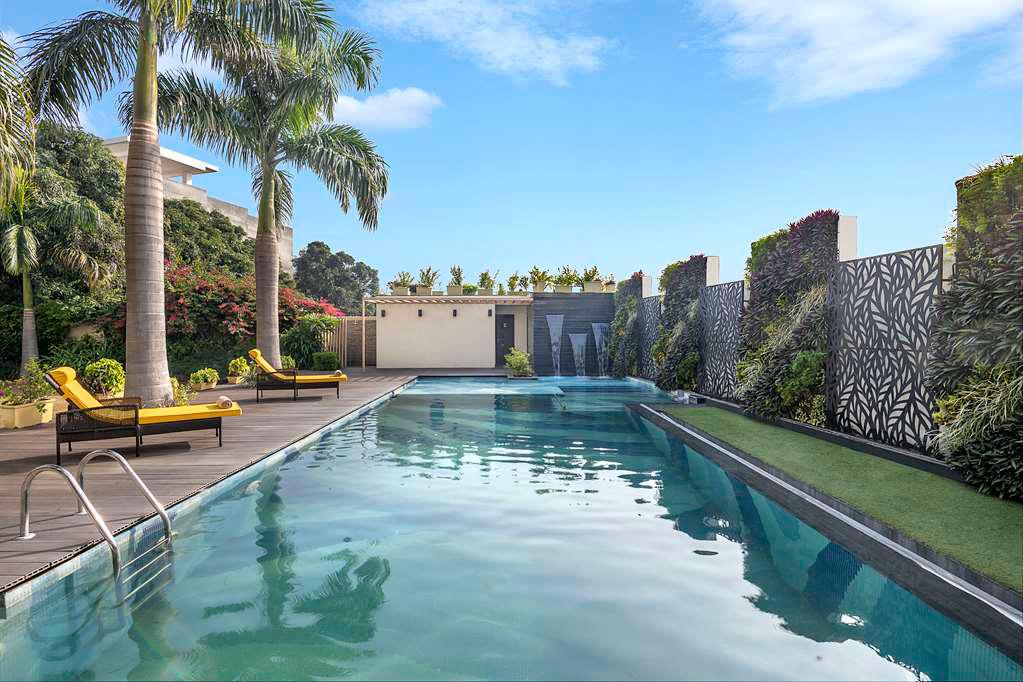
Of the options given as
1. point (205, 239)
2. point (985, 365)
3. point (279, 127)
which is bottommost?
point (985, 365)

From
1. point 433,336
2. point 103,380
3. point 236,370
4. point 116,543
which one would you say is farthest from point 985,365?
point 433,336

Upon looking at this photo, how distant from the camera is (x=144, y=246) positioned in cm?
972

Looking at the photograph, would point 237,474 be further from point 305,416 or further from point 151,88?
point 151,88

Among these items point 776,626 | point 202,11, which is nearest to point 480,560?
point 776,626

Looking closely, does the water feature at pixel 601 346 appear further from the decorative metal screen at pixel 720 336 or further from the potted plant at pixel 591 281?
the decorative metal screen at pixel 720 336

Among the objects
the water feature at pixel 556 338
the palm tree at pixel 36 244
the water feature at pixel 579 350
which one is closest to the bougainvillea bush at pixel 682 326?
the water feature at pixel 579 350

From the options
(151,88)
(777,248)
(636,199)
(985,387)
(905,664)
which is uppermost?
(636,199)

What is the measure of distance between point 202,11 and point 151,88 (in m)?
2.78

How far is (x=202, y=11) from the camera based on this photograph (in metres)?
11.8

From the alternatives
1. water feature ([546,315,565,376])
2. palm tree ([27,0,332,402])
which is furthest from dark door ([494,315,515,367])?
palm tree ([27,0,332,402])

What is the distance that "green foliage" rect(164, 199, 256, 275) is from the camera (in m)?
30.1

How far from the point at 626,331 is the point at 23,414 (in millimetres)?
15377

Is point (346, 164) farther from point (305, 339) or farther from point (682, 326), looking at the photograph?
point (682, 326)

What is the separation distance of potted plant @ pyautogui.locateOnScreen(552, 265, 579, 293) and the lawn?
1557cm
